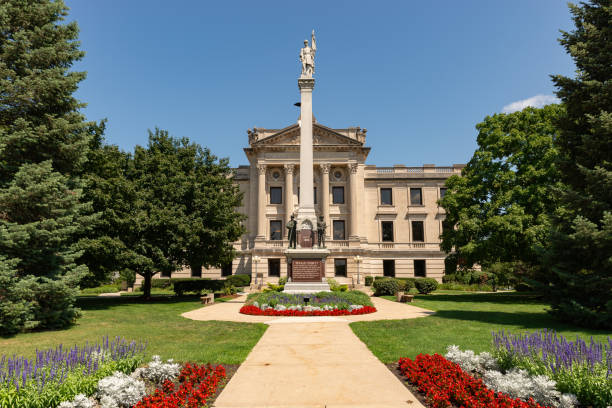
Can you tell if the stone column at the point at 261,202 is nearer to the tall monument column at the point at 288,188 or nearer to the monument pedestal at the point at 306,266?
the tall monument column at the point at 288,188

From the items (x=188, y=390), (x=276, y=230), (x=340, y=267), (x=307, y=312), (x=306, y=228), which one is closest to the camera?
(x=188, y=390)

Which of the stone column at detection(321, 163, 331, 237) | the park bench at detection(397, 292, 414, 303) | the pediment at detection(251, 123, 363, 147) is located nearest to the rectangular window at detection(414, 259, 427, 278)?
the stone column at detection(321, 163, 331, 237)

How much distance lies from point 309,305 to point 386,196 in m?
32.9

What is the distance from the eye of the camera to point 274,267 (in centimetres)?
4359

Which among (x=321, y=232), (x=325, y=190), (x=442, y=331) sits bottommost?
(x=442, y=331)

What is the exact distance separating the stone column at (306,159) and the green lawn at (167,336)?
9.60 metres

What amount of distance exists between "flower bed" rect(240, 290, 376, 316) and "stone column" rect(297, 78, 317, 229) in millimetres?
5170

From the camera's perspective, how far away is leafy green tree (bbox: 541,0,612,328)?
11727 millimetres

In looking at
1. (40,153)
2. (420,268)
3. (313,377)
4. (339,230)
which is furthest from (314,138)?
(313,377)

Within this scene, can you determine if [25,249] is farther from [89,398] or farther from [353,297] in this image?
[353,297]

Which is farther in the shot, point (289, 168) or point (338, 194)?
point (338, 194)

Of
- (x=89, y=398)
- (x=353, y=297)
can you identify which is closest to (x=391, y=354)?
(x=89, y=398)

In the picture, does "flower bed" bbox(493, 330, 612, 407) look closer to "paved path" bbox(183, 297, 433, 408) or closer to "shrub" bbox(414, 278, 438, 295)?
"paved path" bbox(183, 297, 433, 408)

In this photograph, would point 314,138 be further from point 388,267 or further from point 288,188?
point 388,267
